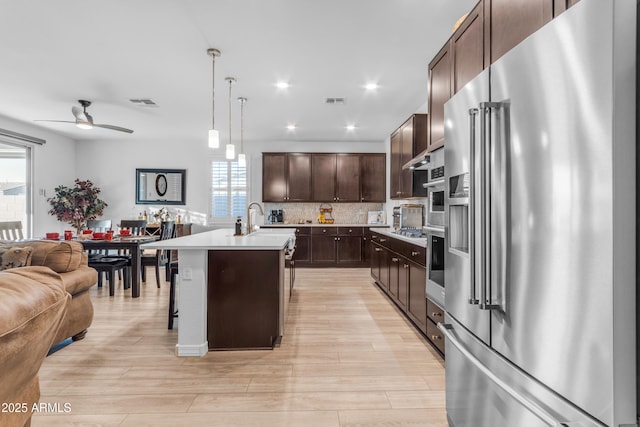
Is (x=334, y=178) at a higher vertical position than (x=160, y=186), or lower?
higher

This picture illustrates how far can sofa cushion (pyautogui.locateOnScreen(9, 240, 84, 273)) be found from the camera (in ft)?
8.61

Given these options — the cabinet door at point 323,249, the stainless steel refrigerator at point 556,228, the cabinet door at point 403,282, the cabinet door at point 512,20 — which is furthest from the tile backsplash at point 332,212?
the stainless steel refrigerator at point 556,228

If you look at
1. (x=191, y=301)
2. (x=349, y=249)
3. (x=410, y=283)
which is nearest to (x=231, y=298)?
(x=191, y=301)

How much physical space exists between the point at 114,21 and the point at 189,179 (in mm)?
4635

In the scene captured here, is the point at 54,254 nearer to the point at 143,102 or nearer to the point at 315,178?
the point at 143,102

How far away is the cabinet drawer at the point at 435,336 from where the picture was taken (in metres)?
2.44

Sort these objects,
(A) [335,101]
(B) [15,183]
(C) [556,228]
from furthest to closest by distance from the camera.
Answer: (B) [15,183] → (A) [335,101] → (C) [556,228]

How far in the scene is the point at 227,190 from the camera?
7055 millimetres

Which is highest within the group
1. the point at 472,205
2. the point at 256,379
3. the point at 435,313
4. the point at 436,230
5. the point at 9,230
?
the point at 472,205

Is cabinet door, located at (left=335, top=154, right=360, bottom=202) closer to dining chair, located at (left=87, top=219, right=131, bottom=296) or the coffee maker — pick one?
the coffee maker

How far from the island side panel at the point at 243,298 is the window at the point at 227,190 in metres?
4.59

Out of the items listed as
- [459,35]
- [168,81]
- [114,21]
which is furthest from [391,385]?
[168,81]

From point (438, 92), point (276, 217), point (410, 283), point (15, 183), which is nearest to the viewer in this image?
point (438, 92)

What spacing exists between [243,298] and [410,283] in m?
1.55
